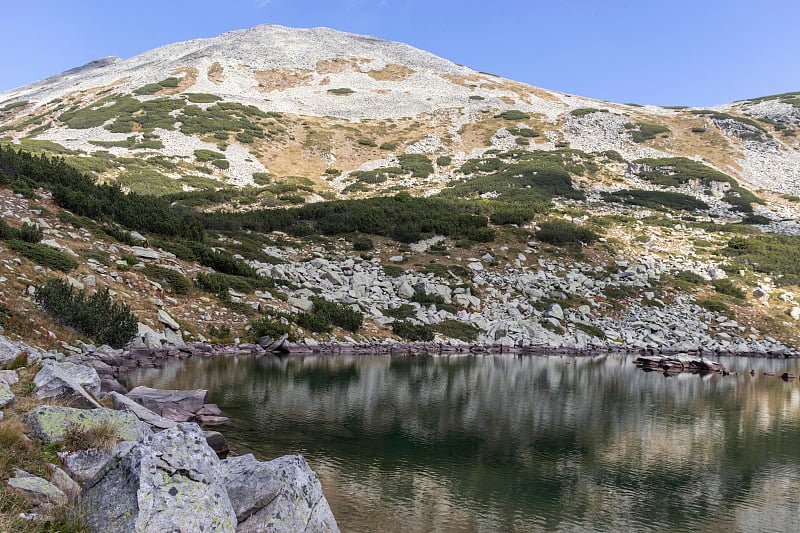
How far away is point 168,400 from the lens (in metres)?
15.3

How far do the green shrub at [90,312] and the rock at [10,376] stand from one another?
40.3 ft

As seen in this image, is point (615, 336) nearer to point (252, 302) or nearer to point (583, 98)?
point (252, 302)

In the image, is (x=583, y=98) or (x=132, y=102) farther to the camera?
(x=583, y=98)

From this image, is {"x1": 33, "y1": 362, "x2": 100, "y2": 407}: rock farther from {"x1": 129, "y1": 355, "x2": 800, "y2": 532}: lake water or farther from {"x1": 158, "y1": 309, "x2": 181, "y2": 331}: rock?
{"x1": 158, "y1": 309, "x2": 181, "y2": 331}: rock

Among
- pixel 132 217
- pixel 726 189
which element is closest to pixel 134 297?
pixel 132 217

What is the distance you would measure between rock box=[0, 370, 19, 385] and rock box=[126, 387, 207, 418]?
4.23m

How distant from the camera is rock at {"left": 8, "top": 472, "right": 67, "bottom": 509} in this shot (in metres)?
5.82

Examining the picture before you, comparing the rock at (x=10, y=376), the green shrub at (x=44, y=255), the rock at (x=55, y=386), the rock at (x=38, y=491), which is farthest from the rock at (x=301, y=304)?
the rock at (x=38, y=491)

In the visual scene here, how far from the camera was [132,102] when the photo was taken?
9550 centimetres

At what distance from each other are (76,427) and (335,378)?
1613cm

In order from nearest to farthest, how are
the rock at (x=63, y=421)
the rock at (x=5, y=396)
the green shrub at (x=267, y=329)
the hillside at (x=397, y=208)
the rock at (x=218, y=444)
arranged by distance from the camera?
1. the rock at (x=63, y=421)
2. the rock at (x=5, y=396)
3. the rock at (x=218, y=444)
4. the green shrub at (x=267, y=329)
5. the hillside at (x=397, y=208)

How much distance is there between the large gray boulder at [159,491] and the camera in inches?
220

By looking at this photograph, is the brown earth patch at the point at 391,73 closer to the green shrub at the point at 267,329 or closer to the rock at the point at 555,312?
the rock at the point at 555,312

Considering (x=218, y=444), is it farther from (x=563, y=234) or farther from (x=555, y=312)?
(x=563, y=234)
